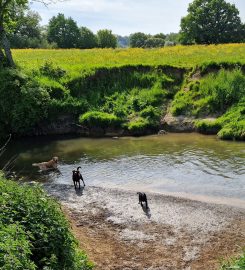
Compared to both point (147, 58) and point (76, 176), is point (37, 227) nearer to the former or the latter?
point (76, 176)

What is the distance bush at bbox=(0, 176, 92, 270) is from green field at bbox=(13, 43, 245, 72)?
33.2 m

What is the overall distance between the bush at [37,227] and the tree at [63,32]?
313 ft

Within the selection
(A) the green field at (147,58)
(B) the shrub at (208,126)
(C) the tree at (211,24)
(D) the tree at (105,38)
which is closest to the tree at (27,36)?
(D) the tree at (105,38)

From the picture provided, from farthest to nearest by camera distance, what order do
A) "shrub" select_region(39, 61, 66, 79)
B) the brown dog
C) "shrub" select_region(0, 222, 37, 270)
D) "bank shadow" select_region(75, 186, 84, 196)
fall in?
"shrub" select_region(39, 61, 66, 79), the brown dog, "bank shadow" select_region(75, 186, 84, 196), "shrub" select_region(0, 222, 37, 270)

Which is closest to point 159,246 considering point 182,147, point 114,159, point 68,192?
point 68,192

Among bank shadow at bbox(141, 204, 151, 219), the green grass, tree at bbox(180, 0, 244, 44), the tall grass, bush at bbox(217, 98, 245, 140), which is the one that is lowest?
bank shadow at bbox(141, 204, 151, 219)

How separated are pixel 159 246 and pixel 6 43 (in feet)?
104

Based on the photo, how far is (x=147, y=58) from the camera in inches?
1919

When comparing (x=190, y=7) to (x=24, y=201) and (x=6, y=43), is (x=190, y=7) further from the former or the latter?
(x=24, y=201)

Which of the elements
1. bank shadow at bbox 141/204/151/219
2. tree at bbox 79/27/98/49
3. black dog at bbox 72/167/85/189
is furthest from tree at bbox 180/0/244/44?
bank shadow at bbox 141/204/151/219

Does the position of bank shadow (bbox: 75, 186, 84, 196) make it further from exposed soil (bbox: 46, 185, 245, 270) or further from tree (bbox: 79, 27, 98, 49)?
tree (bbox: 79, 27, 98, 49)

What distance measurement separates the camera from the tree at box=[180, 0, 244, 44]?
301 ft

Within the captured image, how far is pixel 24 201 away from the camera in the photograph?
1291 centimetres

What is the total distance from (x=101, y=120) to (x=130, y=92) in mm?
5761
